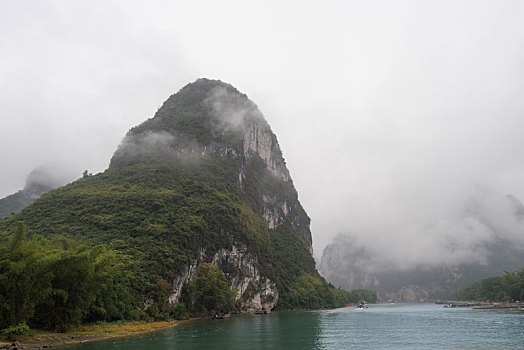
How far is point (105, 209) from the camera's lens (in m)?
94.9

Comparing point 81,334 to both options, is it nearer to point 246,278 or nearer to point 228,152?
point 246,278

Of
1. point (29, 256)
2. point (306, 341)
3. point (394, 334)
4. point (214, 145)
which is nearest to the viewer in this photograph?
point (29, 256)

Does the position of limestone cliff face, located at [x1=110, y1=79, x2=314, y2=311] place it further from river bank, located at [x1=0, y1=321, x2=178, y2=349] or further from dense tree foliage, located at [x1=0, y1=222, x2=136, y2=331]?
dense tree foliage, located at [x1=0, y1=222, x2=136, y2=331]

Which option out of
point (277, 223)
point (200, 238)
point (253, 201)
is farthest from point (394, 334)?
point (277, 223)

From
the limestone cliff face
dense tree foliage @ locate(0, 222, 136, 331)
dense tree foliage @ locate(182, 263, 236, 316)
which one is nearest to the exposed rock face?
the limestone cliff face

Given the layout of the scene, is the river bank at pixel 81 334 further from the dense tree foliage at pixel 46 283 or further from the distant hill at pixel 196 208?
the distant hill at pixel 196 208

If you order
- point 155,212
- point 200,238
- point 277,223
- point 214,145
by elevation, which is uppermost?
point 214,145

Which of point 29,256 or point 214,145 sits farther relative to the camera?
point 214,145

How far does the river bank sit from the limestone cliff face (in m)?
26.9

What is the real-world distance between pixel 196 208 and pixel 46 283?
215 ft

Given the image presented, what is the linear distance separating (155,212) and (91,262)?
52853mm

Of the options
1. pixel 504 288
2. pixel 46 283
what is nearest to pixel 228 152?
pixel 504 288

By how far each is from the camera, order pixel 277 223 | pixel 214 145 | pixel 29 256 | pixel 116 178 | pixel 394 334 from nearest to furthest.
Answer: pixel 29 256, pixel 394 334, pixel 116 178, pixel 214 145, pixel 277 223

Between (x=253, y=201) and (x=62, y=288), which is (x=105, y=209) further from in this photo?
(x=253, y=201)
